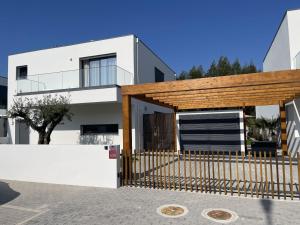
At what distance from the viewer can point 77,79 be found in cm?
1484

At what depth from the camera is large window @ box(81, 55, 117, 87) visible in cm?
1449

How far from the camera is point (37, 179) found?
356 inches

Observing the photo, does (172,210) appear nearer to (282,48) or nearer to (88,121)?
(88,121)

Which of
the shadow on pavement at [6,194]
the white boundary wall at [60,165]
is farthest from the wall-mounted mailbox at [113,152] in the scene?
the shadow on pavement at [6,194]

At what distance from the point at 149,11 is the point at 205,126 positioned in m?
7.89

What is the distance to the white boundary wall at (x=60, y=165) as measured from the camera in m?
7.89

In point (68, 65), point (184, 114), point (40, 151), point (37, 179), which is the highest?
point (68, 65)

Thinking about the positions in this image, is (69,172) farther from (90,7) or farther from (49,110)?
(90,7)

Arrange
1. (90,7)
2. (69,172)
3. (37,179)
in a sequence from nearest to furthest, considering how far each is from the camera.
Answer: (69,172) < (37,179) < (90,7)

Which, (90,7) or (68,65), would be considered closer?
(90,7)

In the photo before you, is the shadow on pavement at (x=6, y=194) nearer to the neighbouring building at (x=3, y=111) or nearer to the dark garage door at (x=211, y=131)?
the dark garage door at (x=211, y=131)

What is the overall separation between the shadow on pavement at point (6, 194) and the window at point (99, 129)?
7.44 meters

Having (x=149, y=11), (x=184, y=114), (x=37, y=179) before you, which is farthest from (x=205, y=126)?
(x=37, y=179)

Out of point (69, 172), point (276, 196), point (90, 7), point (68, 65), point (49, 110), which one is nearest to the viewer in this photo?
point (276, 196)
